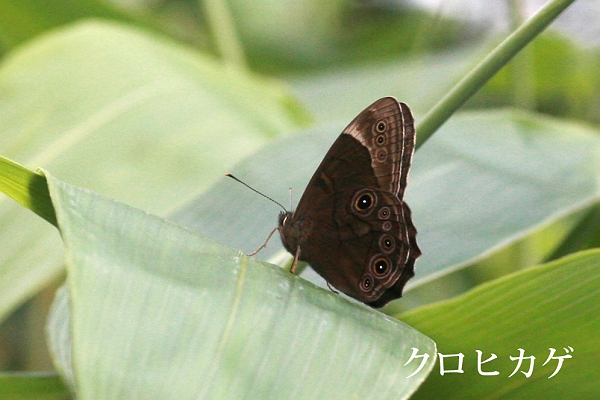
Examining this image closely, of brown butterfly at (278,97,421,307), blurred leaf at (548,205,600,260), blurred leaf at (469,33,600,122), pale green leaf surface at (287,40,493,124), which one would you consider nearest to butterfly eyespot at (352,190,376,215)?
brown butterfly at (278,97,421,307)

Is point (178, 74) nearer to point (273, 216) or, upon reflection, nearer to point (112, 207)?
point (273, 216)

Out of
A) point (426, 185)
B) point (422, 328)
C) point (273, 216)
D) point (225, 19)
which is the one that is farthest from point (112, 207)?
point (225, 19)

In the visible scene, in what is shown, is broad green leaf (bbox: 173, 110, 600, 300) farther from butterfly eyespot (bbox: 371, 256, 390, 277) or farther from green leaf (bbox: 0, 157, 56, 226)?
green leaf (bbox: 0, 157, 56, 226)

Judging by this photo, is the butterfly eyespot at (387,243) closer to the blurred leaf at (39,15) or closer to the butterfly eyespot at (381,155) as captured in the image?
the butterfly eyespot at (381,155)

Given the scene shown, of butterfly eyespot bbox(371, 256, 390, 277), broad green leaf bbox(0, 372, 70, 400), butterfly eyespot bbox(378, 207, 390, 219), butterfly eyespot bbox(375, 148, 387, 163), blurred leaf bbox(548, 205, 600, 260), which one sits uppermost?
blurred leaf bbox(548, 205, 600, 260)

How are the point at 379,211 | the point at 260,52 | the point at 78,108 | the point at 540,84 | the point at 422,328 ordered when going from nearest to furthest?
the point at 422,328, the point at 379,211, the point at 78,108, the point at 540,84, the point at 260,52

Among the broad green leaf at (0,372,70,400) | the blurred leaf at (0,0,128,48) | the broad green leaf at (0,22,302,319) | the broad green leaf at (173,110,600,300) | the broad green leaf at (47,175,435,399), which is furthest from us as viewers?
the blurred leaf at (0,0,128,48)

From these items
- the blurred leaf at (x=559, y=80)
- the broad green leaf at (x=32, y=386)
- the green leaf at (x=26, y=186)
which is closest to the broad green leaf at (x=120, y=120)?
the broad green leaf at (x=32, y=386)
